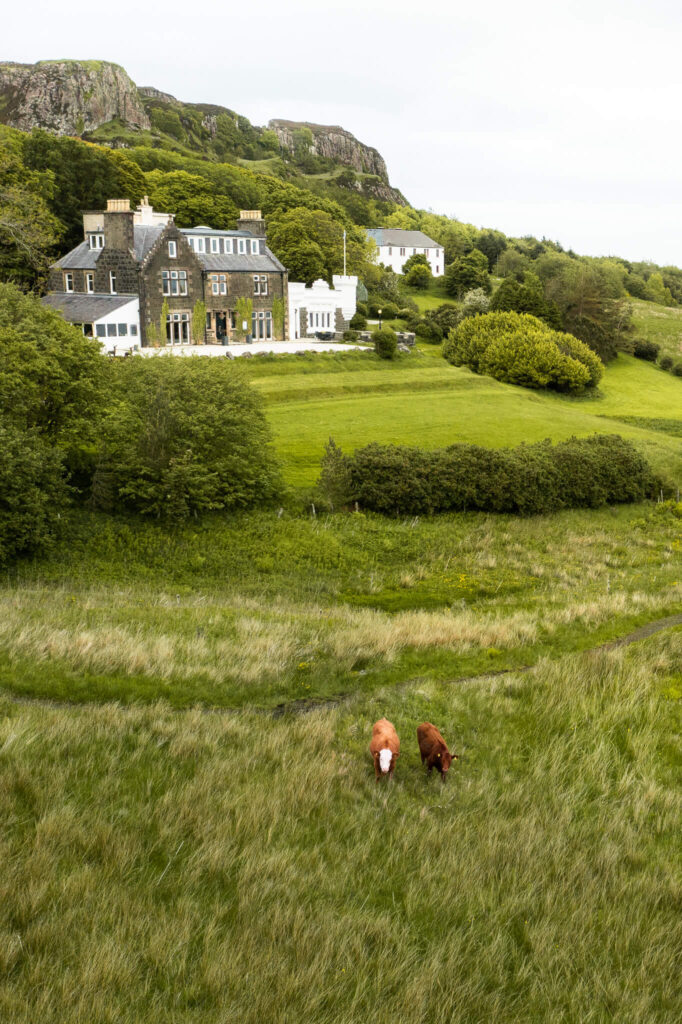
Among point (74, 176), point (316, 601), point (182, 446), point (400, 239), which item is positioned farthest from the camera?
point (400, 239)

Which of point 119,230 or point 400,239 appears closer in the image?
point 119,230

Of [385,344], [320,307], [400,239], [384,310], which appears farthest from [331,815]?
[400,239]

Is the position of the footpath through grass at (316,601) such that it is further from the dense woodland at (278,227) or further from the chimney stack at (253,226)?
the chimney stack at (253,226)

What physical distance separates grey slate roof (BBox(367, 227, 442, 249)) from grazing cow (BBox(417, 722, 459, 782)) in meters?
129

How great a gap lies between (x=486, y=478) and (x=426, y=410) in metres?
15.3

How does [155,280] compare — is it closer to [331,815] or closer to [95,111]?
[331,815]

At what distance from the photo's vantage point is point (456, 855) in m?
8.84

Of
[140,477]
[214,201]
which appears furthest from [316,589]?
[214,201]

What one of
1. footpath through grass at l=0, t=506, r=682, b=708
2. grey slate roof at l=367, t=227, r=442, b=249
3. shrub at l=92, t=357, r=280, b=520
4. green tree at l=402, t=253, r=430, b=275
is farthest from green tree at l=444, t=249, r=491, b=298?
shrub at l=92, t=357, r=280, b=520

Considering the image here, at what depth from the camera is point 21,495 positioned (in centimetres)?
2606

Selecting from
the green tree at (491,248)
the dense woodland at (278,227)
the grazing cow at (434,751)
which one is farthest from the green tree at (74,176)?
the green tree at (491,248)

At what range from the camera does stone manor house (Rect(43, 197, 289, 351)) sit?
53500 millimetres

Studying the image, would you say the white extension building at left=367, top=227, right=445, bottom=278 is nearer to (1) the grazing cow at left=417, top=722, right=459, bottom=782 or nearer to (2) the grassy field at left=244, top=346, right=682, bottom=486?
(2) the grassy field at left=244, top=346, right=682, bottom=486

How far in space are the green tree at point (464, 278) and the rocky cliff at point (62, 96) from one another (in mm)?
98646
